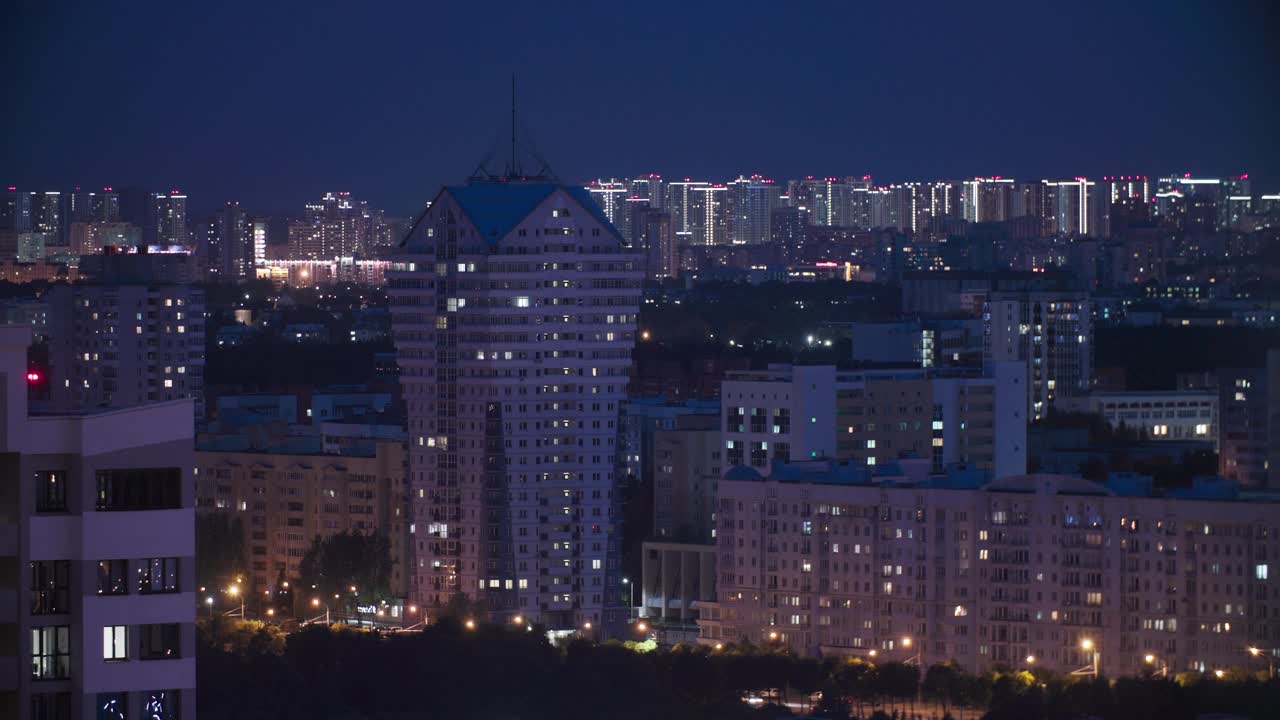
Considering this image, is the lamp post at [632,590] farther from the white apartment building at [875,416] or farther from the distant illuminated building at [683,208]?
the distant illuminated building at [683,208]

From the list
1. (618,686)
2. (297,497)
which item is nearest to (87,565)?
(618,686)

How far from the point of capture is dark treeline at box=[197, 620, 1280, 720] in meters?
14.2

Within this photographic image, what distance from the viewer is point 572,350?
1878 centimetres

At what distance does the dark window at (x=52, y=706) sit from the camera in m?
5.14

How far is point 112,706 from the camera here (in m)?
5.18

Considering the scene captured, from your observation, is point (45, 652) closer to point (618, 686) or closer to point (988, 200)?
point (618, 686)

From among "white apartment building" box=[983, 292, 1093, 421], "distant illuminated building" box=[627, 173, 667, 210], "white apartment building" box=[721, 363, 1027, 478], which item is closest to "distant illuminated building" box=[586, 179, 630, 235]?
"distant illuminated building" box=[627, 173, 667, 210]

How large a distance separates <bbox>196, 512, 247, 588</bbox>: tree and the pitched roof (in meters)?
2.90

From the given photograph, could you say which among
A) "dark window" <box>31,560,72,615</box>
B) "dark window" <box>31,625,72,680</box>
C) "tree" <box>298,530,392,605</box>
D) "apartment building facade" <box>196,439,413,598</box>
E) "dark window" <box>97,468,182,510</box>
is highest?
"dark window" <box>97,468,182,510</box>

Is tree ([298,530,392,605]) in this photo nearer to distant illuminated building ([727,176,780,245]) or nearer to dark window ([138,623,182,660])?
dark window ([138,623,182,660])

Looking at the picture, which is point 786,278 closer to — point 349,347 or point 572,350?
point 349,347

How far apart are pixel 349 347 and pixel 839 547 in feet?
64.0

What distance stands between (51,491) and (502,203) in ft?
46.1

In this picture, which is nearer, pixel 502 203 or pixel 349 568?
pixel 349 568
